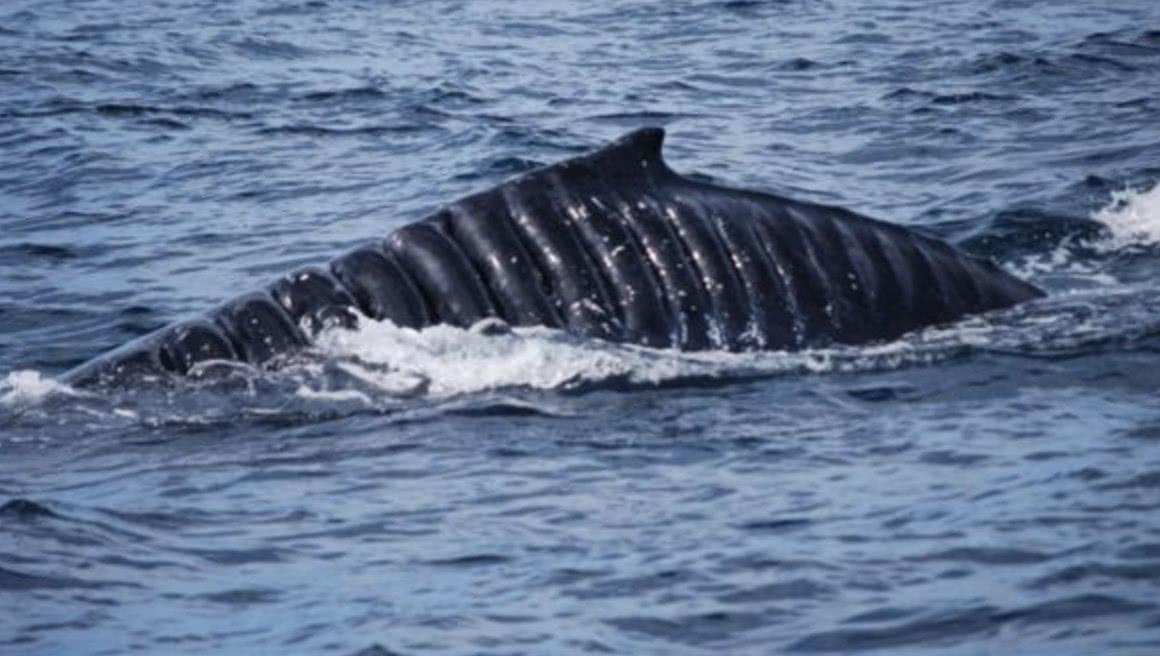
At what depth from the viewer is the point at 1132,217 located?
54.3ft

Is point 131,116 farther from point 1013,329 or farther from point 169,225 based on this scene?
point 1013,329

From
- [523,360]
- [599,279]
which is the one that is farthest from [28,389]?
[599,279]

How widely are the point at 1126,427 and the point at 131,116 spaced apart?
1324cm

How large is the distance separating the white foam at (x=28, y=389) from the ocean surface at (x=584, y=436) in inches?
1.3

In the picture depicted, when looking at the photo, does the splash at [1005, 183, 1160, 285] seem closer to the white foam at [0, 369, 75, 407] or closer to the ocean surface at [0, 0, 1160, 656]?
the ocean surface at [0, 0, 1160, 656]

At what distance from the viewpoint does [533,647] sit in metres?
9.23

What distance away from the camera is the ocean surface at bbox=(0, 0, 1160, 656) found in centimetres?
953

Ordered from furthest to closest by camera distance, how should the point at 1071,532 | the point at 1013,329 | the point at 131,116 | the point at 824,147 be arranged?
1. the point at 131,116
2. the point at 824,147
3. the point at 1013,329
4. the point at 1071,532

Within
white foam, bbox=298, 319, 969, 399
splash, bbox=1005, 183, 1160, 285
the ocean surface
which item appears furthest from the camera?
splash, bbox=1005, 183, 1160, 285

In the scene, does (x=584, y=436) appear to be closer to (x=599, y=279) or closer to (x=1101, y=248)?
(x=599, y=279)

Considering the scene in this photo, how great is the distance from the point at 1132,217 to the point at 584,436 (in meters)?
5.67

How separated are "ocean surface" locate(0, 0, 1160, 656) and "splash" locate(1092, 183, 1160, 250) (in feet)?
0.13

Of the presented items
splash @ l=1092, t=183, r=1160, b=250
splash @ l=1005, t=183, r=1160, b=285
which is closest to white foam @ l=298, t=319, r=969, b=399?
splash @ l=1005, t=183, r=1160, b=285

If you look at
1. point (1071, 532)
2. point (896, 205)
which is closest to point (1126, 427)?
point (1071, 532)
